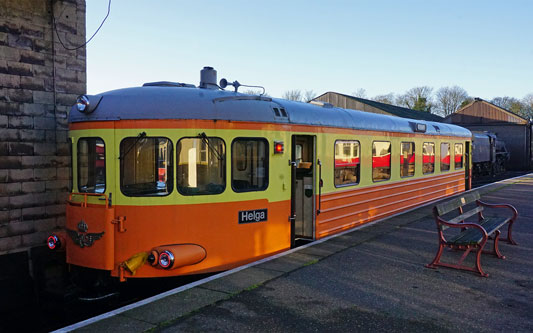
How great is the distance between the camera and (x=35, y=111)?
299 inches

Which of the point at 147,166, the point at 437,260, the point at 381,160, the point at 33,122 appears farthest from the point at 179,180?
the point at 381,160

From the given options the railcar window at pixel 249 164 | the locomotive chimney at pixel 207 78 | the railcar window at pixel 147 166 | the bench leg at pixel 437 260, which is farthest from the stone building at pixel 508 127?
the railcar window at pixel 147 166

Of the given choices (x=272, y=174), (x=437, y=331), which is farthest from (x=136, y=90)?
(x=437, y=331)

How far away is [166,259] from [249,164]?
5.78ft

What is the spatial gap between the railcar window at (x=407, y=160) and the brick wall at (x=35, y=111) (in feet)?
24.5

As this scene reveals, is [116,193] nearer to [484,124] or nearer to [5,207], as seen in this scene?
[5,207]

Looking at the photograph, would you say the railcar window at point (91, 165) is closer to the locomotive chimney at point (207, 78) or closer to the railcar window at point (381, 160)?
the locomotive chimney at point (207, 78)

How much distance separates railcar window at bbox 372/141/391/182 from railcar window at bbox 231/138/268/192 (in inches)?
150

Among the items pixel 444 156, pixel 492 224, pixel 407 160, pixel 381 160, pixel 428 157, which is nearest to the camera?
pixel 492 224

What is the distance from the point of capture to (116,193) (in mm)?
5488

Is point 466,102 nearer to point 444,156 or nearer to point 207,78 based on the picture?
point 444,156

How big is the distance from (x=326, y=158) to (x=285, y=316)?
12.3 ft

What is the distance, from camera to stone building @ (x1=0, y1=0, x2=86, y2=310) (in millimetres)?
7195

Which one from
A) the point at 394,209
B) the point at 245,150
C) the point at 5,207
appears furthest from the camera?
the point at 394,209
